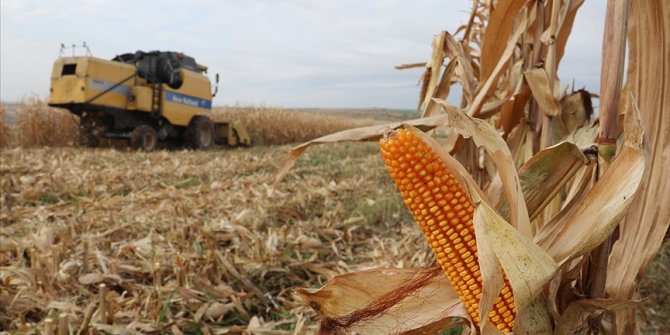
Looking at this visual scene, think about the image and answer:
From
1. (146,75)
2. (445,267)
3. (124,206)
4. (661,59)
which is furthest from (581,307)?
(146,75)

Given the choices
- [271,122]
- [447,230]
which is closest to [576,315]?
[447,230]

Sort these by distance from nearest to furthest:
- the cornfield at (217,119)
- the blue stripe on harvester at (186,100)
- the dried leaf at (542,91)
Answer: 1. the dried leaf at (542,91)
2. the blue stripe on harvester at (186,100)
3. the cornfield at (217,119)

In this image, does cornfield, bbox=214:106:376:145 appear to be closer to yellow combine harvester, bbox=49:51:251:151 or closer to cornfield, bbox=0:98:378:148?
cornfield, bbox=0:98:378:148

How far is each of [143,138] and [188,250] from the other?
11043mm

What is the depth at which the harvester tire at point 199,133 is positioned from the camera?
15.7m

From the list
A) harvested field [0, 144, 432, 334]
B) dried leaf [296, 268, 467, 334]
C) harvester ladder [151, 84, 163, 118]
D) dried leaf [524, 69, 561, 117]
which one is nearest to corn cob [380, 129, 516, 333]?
dried leaf [296, 268, 467, 334]

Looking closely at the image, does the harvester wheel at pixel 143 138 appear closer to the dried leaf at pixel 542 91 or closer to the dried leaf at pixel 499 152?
the dried leaf at pixel 542 91

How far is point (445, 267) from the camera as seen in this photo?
52.6 inches

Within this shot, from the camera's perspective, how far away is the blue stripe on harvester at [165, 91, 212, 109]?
573 inches

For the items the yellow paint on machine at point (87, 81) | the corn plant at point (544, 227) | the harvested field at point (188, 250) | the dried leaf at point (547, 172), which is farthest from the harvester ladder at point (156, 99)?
the dried leaf at point (547, 172)

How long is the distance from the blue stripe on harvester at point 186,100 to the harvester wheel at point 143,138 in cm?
106

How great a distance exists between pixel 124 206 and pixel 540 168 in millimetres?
5266

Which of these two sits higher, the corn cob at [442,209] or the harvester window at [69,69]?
the harvester window at [69,69]

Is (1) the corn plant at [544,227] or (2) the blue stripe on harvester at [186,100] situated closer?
(1) the corn plant at [544,227]
